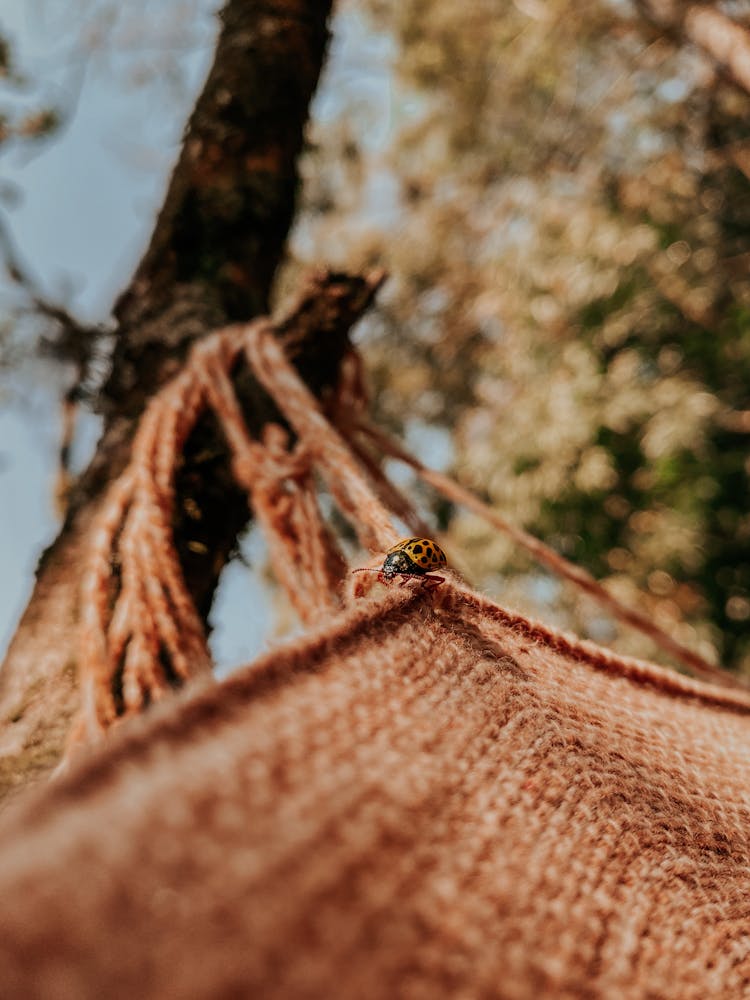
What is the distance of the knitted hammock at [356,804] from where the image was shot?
197mm

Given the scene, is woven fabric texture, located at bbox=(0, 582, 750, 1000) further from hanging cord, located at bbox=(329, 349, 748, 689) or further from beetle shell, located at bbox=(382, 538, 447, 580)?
hanging cord, located at bbox=(329, 349, 748, 689)

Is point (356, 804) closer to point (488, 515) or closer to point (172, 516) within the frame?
point (172, 516)

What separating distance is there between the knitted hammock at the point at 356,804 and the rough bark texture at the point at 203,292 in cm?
7

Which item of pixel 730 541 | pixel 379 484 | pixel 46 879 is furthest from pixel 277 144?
pixel 730 541

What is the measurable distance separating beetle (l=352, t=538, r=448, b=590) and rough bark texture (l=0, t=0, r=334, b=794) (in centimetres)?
29

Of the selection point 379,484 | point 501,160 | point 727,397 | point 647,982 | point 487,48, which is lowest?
point 647,982

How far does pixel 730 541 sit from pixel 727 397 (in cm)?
81

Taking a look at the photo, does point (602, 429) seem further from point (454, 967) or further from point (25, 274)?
point (454, 967)

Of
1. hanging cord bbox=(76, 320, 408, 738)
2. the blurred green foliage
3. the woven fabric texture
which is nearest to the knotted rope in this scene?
hanging cord bbox=(76, 320, 408, 738)

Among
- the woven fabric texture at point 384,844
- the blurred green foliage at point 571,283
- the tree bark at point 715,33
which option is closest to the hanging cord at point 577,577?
the woven fabric texture at point 384,844

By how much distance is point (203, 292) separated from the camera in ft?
2.89

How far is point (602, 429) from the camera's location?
10.1 ft

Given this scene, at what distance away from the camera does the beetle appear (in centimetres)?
44

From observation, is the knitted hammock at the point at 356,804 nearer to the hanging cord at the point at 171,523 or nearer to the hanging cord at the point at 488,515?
the hanging cord at the point at 171,523
